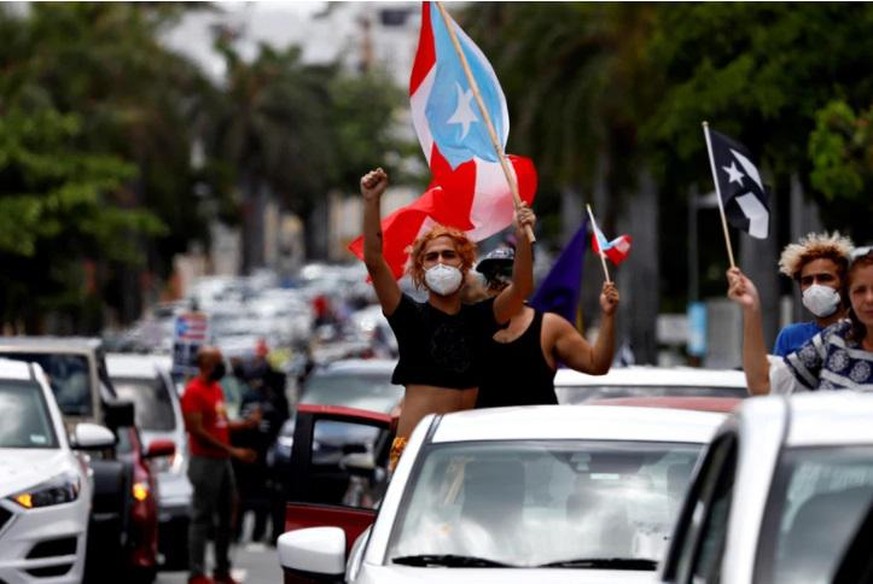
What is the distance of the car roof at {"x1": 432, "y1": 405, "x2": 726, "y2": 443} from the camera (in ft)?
27.8

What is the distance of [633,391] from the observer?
13.1 m

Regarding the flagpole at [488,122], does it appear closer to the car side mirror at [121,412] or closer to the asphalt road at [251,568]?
the car side mirror at [121,412]

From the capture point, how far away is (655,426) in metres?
8.59

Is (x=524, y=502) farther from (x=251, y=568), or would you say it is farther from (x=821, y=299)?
(x=251, y=568)

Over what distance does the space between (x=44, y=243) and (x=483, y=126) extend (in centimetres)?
3412

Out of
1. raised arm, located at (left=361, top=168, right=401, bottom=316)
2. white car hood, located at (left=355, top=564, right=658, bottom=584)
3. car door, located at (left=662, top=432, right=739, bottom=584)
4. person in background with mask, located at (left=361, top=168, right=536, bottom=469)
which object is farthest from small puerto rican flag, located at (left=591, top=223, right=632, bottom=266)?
car door, located at (left=662, top=432, right=739, bottom=584)

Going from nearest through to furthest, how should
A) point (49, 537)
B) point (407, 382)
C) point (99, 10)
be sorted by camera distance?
point (407, 382)
point (49, 537)
point (99, 10)

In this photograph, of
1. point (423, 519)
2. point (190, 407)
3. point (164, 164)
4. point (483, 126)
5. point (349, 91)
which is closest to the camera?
point (423, 519)

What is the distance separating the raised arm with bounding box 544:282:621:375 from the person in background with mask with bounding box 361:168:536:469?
0.33 metres

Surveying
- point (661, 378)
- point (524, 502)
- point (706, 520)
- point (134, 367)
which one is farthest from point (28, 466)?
point (706, 520)

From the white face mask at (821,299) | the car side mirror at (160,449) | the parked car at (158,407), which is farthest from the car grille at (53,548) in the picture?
the parked car at (158,407)

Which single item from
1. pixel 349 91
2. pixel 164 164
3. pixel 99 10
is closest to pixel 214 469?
pixel 99 10

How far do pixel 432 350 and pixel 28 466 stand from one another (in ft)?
14.9

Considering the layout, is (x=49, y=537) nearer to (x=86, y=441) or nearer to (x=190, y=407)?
(x=86, y=441)
